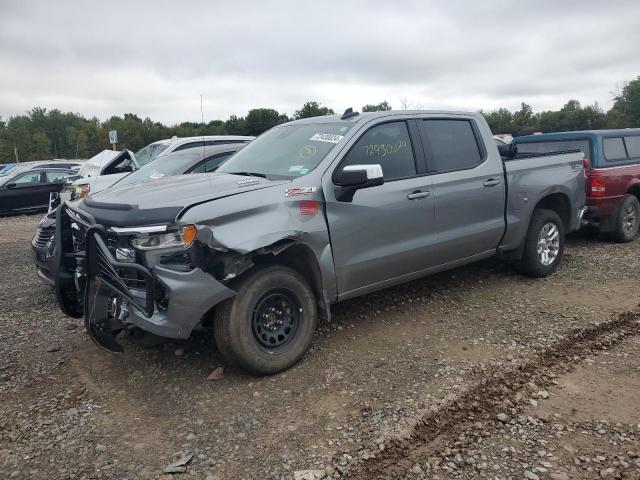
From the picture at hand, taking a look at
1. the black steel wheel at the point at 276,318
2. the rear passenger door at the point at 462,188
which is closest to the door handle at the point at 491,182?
the rear passenger door at the point at 462,188

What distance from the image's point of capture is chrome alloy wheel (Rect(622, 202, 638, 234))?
7887 millimetres

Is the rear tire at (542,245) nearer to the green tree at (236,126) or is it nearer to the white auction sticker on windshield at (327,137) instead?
the white auction sticker on windshield at (327,137)

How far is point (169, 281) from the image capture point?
331 cm

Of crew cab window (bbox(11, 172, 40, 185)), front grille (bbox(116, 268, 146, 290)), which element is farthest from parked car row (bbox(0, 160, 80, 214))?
front grille (bbox(116, 268, 146, 290))

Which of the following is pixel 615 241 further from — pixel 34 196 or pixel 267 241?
pixel 34 196

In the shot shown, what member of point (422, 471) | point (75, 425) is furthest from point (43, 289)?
point (422, 471)

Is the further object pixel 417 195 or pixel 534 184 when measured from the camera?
pixel 534 184

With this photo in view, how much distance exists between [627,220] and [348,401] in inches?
257

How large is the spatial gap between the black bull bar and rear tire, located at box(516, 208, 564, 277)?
425 cm

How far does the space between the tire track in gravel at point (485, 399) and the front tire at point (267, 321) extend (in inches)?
43.0

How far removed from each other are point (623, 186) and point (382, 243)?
5334 millimetres

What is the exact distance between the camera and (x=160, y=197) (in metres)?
3.58

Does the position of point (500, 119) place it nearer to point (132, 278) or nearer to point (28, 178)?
point (28, 178)

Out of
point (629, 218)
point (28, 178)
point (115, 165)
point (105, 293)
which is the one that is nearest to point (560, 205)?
point (629, 218)
